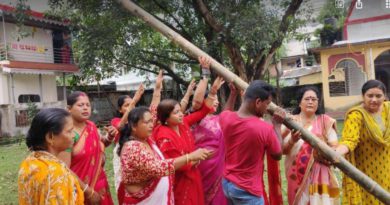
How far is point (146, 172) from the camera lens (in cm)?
290

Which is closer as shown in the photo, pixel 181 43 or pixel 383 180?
pixel 383 180

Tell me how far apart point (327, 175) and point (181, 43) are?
1.99 m

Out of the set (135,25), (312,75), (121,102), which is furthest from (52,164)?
(312,75)

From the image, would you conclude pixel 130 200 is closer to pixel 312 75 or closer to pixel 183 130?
pixel 183 130

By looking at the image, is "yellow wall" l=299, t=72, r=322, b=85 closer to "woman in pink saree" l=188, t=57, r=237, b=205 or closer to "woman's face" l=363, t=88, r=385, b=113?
"woman in pink saree" l=188, t=57, r=237, b=205

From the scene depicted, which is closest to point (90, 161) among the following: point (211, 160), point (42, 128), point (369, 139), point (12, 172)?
point (42, 128)

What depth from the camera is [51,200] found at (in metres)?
A: 2.12

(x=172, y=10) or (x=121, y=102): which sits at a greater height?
(x=172, y=10)

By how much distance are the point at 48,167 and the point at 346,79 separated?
686 inches

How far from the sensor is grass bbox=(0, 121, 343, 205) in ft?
20.8

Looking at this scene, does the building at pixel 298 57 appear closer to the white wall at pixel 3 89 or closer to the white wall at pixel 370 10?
the white wall at pixel 370 10

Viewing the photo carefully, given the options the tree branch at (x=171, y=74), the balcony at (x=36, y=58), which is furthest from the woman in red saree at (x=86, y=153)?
the balcony at (x=36, y=58)

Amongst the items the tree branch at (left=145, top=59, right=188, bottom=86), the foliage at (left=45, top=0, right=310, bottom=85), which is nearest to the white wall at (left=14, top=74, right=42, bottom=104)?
the foliage at (left=45, top=0, right=310, bottom=85)

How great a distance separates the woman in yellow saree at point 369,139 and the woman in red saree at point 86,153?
2.01 meters
